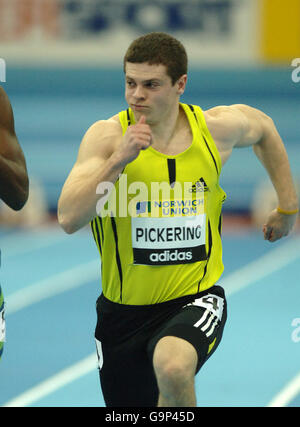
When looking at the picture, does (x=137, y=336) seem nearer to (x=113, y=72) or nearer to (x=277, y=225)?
(x=277, y=225)

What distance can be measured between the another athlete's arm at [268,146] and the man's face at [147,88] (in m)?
0.54

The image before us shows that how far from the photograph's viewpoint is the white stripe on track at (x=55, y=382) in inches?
255

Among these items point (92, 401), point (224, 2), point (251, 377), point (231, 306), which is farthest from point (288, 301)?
point (224, 2)

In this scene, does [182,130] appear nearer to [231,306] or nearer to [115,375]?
[115,375]

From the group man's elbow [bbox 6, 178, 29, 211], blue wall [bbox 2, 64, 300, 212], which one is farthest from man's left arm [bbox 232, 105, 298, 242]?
blue wall [bbox 2, 64, 300, 212]

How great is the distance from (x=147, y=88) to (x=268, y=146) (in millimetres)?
1155

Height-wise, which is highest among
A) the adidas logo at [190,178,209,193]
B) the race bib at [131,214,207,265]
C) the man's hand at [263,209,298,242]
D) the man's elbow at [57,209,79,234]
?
the adidas logo at [190,178,209,193]

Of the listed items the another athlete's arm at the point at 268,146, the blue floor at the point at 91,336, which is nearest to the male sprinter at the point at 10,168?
the another athlete's arm at the point at 268,146

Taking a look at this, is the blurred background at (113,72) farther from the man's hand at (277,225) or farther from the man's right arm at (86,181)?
the man's right arm at (86,181)

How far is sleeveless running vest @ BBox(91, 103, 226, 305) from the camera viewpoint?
186 inches

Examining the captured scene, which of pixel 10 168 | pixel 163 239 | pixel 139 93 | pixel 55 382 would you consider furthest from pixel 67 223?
pixel 55 382

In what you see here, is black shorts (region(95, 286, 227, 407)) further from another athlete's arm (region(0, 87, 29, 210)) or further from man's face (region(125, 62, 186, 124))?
man's face (region(125, 62, 186, 124))

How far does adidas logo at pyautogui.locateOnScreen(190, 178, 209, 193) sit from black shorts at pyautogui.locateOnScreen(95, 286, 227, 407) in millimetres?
607

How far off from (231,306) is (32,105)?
10457mm
